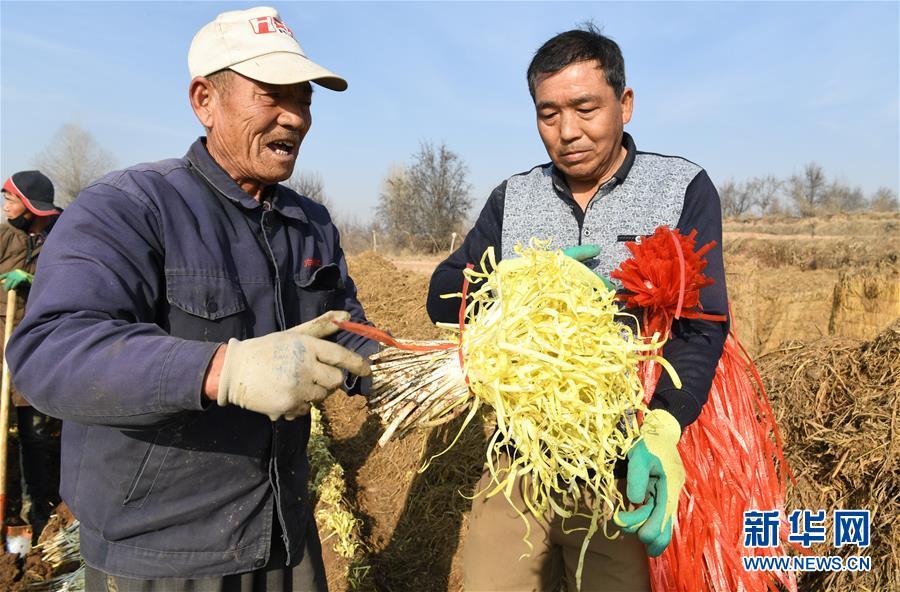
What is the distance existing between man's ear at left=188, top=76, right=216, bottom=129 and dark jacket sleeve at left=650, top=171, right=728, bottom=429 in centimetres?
196

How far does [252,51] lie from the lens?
1920 mm

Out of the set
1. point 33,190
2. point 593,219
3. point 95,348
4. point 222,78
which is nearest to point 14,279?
point 33,190

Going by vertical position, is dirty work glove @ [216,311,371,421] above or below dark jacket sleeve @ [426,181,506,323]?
below

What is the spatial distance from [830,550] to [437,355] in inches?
117

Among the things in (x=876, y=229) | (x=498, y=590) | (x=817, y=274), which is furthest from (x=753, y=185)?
(x=498, y=590)

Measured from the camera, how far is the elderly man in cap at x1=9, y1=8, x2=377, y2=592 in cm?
142

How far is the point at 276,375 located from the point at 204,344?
211 millimetres

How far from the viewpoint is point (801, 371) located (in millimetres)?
4039

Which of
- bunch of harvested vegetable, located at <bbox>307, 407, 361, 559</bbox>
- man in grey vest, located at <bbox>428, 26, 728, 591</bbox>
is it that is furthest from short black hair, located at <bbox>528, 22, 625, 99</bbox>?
bunch of harvested vegetable, located at <bbox>307, 407, 361, 559</bbox>

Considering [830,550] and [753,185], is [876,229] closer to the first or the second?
[830,550]

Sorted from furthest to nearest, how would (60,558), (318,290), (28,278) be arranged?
(28,278), (60,558), (318,290)

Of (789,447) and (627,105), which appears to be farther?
(789,447)

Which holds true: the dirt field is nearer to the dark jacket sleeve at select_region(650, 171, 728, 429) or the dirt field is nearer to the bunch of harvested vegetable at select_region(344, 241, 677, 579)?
the bunch of harvested vegetable at select_region(344, 241, 677, 579)

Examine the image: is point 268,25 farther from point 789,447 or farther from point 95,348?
point 789,447
